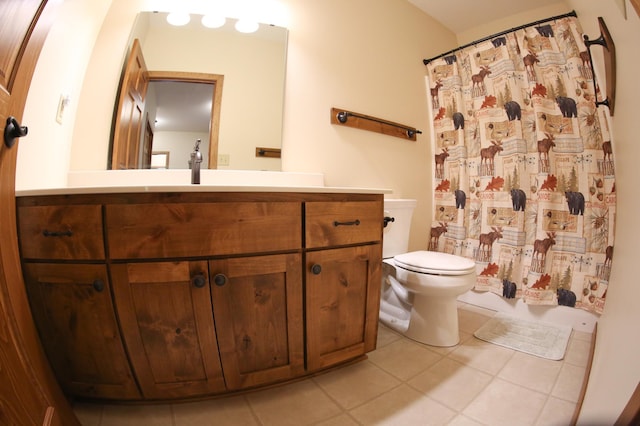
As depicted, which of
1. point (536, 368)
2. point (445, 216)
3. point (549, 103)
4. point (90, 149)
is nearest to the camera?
point (536, 368)

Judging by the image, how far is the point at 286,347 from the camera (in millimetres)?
771

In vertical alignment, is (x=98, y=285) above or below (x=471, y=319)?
above

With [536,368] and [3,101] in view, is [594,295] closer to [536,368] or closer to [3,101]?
[536,368]

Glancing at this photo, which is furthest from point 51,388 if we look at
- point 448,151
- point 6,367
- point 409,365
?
point 448,151

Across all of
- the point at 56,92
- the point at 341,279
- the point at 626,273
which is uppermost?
the point at 56,92

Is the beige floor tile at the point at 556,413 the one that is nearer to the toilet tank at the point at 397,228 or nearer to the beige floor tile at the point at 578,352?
the beige floor tile at the point at 578,352

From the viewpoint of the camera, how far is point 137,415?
727mm

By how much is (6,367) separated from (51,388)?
17 cm

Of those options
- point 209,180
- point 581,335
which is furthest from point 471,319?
point 209,180

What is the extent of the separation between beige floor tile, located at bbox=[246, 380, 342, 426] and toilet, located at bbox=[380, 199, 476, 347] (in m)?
0.62

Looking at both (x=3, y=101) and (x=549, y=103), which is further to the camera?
(x=549, y=103)

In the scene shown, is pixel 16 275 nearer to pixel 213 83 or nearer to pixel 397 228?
pixel 213 83

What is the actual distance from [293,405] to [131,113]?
1.56m

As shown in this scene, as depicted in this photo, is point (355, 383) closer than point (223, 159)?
Yes
